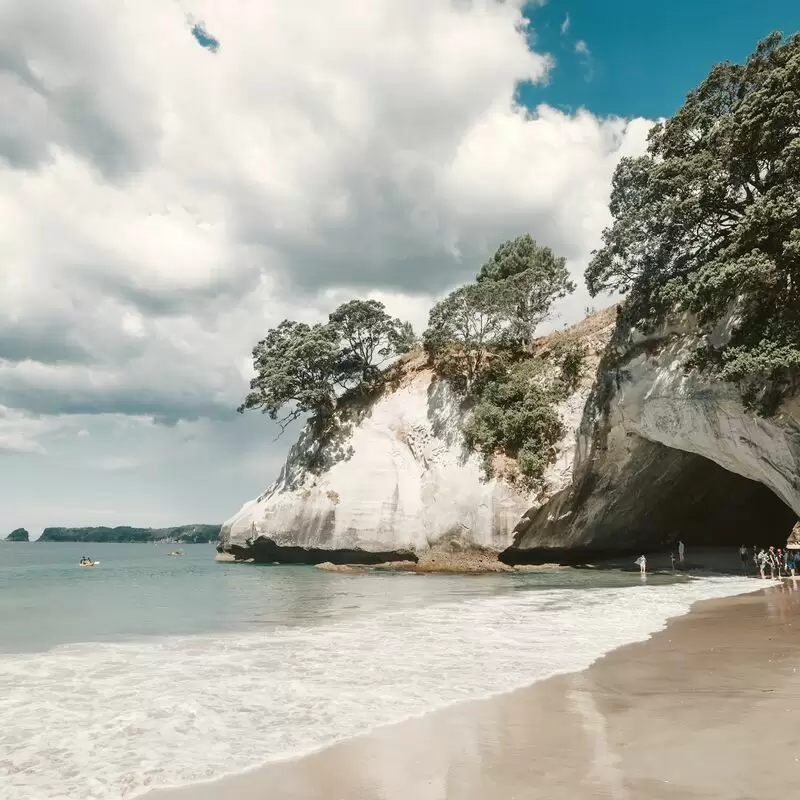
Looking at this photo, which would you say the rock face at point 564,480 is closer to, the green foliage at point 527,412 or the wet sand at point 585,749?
the green foliage at point 527,412

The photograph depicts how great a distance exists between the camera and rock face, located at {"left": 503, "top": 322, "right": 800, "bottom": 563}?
21.4 m

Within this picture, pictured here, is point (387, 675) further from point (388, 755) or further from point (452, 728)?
point (388, 755)

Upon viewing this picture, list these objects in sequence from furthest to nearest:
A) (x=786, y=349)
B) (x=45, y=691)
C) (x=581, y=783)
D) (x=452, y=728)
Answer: (x=786, y=349)
(x=45, y=691)
(x=452, y=728)
(x=581, y=783)

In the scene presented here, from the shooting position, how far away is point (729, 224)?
69.5ft

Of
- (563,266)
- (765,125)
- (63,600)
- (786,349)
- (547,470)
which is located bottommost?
(63,600)

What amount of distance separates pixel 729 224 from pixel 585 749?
67.8 feet

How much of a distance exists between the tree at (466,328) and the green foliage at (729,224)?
1012 cm

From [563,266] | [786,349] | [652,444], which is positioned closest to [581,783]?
[786,349]

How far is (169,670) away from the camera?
9328mm

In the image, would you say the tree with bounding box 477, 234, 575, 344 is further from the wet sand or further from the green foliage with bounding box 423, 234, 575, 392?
the wet sand

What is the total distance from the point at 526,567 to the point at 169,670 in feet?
83.8

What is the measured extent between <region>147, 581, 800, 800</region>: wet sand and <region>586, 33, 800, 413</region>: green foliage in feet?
40.5

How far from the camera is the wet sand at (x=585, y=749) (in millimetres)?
4516

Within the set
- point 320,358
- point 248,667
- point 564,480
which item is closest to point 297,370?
point 320,358
